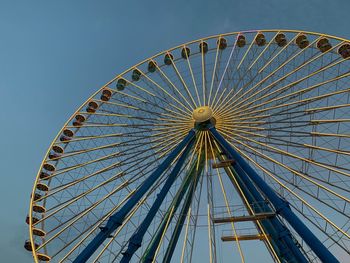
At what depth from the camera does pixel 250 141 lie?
70.4 feet

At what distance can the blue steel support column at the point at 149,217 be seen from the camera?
19.1 meters

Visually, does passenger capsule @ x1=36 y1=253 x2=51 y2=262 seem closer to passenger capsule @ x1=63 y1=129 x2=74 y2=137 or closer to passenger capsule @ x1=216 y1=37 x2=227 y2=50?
passenger capsule @ x1=63 y1=129 x2=74 y2=137

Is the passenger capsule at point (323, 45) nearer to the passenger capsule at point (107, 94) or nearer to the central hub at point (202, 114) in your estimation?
the central hub at point (202, 114)

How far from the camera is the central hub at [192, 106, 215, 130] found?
72.4 ft

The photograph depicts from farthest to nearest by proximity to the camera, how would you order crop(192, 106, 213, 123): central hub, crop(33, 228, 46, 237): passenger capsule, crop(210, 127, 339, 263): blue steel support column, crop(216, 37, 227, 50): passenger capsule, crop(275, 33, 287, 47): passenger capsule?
crop(216, 37, 227, 50): passenger capsule
crop(275, 33, 287, 47): passenger capsule
crop(192, 106, 213, 123): central hub
crop(33, 228, 46, 237): passenger capsule
crop(210, 127, 339, 263): blue steel support column

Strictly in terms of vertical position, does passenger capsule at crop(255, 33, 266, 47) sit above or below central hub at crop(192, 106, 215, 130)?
above

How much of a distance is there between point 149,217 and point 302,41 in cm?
1293

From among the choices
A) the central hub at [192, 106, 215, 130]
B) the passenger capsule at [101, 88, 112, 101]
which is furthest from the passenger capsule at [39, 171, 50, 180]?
the central hub at [192, 106, 215, 130]

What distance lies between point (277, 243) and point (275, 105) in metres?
7.16

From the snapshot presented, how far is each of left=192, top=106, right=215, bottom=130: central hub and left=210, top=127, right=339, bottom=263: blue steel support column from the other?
1089mm

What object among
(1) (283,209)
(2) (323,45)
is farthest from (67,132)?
(2) (323,45)

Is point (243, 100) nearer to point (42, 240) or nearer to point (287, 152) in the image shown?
point (287, 152)

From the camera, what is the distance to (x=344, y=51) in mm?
21688

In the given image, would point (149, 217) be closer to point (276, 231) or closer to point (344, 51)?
point (276, 231)
